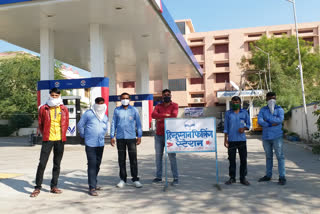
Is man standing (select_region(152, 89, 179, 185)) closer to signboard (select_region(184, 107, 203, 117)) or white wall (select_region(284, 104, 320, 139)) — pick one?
white wall (select_region(284, 104, 320, 139))

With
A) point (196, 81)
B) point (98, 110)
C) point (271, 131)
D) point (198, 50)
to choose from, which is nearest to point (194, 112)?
point (196, 81)

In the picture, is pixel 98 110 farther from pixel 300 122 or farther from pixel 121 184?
pixel 300 122

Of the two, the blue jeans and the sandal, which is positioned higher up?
the blue jeans

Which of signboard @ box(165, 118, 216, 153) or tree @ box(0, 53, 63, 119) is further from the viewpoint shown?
tree @ box(0, 53, 63, 119)

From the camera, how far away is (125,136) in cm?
596

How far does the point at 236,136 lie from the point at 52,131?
3495 millimetres

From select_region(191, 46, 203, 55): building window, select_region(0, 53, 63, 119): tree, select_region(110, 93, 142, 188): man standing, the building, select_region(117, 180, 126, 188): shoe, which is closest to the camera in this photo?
select_region(117, 180, 126, 188): shoe

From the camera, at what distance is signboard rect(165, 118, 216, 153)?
19.9 feet

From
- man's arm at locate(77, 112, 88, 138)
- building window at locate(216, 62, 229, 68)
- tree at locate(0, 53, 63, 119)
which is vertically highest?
building window at locate(216, 62, 229, 68)

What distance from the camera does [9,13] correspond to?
44.2ft

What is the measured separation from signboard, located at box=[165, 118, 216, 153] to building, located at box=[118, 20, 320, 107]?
38.4 m

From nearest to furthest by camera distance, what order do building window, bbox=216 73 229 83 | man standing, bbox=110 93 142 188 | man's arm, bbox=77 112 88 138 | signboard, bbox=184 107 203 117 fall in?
man's arm, bbox=77 112 88 138
man standing, bbox=110 93 142 188
signboard, bbox=184 107 203 117
building window, bbox=216 73 229 83

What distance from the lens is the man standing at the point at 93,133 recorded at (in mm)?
5449

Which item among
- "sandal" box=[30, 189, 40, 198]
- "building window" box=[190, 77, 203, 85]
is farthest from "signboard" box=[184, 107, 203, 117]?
"sandal" box=[30, 189, 40, 198]
